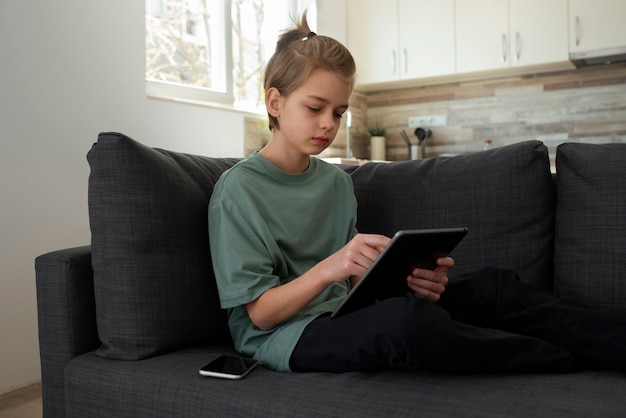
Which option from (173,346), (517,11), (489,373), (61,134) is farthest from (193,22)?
(489,373)

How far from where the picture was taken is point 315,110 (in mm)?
1468

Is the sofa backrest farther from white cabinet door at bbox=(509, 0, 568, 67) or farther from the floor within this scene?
white cabinet door at bbox=(509, 0, 568, 67)

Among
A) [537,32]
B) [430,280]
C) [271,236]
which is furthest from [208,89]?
[430,280]

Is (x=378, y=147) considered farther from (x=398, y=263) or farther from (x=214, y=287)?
(x=398, y=263)

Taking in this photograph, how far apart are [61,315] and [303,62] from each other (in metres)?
0.76

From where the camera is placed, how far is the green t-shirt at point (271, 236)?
130cm

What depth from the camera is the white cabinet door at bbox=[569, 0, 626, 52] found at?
3.70 meters

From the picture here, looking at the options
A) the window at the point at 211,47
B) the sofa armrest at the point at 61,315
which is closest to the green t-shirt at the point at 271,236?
the sofa armrest at the point at 61,315

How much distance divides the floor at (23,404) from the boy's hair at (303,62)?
4.63 ft

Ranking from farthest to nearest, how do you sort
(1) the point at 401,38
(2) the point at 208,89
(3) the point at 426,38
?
(1) the point at 401,38 → (3) the point at 426,38 → (2) the point at 208,89

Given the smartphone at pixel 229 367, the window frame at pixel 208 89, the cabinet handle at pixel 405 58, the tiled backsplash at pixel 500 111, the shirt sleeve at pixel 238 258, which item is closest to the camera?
the smartphone at pixel 229 367

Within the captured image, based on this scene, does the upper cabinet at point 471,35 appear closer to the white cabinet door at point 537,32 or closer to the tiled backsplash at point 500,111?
the white cabinet door at point 537,32

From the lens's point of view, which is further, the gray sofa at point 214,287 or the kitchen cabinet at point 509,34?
the kitchen cabinet at point 509,34

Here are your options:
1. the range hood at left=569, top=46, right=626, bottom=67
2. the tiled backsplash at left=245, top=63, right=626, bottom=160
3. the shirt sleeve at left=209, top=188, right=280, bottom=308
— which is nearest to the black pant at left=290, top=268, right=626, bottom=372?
the shirt sleeve at left=209, top=188, right=280, bottom=308
